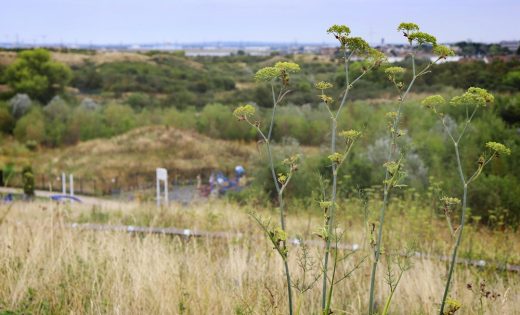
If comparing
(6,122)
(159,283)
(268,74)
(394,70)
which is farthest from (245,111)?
(6,122)

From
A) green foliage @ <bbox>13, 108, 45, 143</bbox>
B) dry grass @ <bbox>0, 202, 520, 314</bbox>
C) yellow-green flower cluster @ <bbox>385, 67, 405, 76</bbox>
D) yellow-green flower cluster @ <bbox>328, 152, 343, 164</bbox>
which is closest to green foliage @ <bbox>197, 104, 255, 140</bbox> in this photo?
green foliage @ <bbox>13, 108, 45, 143</bbox>

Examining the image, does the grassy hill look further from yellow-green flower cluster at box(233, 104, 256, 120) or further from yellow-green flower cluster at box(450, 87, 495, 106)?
yellow-green flower cluster at box(450, 87, 495, 106)

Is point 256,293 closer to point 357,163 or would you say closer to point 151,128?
point 357,163

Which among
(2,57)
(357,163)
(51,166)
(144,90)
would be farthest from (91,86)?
(357,163)

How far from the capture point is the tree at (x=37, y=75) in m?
45.6

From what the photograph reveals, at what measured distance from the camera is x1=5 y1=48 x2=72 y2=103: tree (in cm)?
4559

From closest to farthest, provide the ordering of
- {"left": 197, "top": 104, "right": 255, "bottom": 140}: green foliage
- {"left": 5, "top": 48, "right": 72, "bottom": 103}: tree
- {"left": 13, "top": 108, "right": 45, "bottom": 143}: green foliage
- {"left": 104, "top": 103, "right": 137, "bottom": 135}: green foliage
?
{"left": 197, "top": 104, "right": 255, "bottom": 140}: green foliage < {"left": 13, "top": 108, "right": 45, "bottom": 143}: green foliage < {"left": 104, "top": 103, "right": 137, "bottom": 135}: green foliage < {"left": 5, "top": 48, "right": 72, "bottom": 103}: tree

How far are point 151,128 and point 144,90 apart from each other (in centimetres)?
2388

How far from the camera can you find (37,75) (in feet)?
153

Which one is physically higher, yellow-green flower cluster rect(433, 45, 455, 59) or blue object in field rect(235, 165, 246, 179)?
yellow-green flower cluster rect(433, 45, 455, 59)

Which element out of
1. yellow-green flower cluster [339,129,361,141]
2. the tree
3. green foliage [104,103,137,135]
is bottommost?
green foliage [104,103,137,135]

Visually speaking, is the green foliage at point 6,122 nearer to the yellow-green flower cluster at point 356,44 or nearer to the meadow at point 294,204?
the meadow at point 294,204

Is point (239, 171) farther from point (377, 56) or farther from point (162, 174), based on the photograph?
point (377, 56)

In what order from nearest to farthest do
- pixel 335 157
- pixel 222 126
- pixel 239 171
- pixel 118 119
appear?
pixel 335 157 → pixel 239 171 → pixel 222 126 → pixel 118 119
